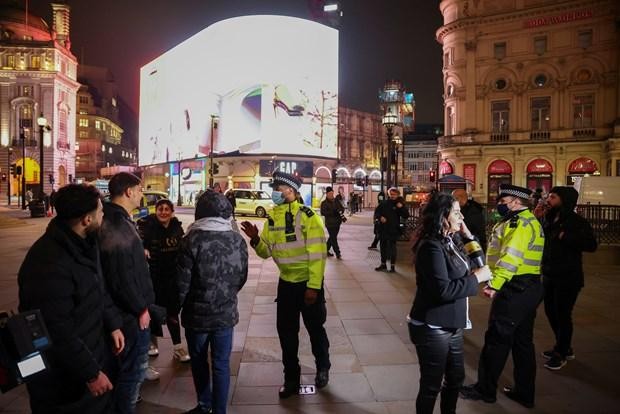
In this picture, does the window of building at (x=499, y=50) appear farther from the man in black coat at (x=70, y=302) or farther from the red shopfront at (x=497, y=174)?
the man in black coat at (x=70, y=302)

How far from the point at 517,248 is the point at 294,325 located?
216cm

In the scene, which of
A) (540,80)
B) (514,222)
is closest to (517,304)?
(514,222)

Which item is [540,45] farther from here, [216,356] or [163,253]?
[216,356]

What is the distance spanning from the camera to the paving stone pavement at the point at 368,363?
420cm

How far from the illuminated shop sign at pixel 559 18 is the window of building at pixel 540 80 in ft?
13.4

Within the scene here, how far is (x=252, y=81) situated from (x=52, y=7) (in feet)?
143

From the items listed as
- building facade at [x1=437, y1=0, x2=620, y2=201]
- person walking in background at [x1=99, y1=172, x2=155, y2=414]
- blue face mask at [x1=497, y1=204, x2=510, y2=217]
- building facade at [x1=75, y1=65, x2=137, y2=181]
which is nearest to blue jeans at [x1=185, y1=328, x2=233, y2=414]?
person walking in background at [x1=99, y1=172, x2=155, y2=414]

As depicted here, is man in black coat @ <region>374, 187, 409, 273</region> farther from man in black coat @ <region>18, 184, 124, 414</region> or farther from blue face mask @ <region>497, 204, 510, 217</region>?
man in black coat @ <region>18, 184, 124, 414</region>

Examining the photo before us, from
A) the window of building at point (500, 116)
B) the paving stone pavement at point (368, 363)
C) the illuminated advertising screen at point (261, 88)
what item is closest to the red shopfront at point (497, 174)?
the window of building at point (500, 116)

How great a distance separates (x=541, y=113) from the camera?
39531mm

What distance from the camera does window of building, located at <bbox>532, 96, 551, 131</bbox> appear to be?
3922 centimetres

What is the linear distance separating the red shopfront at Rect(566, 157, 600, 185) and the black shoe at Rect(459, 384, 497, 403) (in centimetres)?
3858

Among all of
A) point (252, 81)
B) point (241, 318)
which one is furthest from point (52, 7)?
point (241, 318)

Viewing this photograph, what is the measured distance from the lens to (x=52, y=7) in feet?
231
